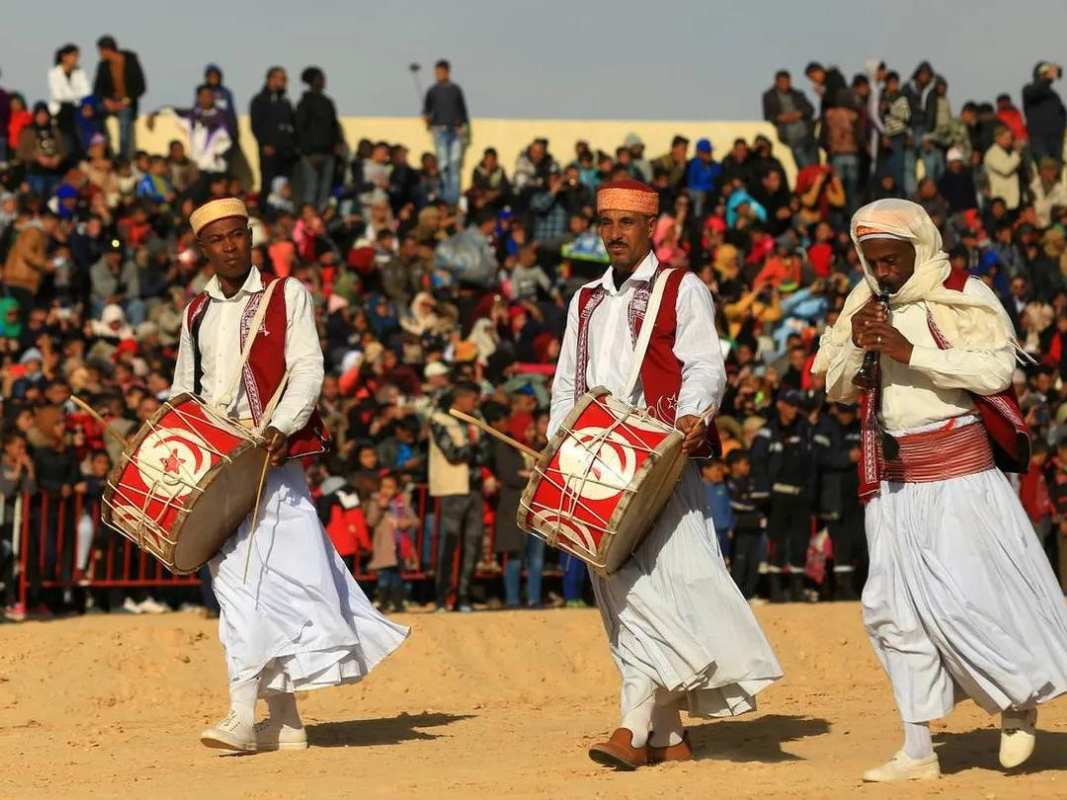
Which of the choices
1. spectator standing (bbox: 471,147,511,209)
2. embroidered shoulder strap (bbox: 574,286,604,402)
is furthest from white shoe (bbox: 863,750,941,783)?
spectator standing (bbox: 471,147,511,209)

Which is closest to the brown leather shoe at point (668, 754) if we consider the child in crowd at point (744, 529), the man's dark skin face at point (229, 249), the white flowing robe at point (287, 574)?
the white flowing robe at point (287, 574)

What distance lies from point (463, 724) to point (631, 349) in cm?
271

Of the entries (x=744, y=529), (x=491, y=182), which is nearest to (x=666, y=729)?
(x=744, y=529)

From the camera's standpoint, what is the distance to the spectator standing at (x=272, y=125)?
22.8 metres

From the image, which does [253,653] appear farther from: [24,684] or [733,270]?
[733,270]

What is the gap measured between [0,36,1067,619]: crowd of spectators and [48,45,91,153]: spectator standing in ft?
0.09

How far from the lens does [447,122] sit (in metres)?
24.2

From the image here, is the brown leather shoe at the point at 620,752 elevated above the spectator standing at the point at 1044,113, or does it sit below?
below

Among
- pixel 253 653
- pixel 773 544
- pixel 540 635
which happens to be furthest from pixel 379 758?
pixel 773 544

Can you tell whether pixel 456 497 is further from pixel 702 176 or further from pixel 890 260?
pixel 702 176

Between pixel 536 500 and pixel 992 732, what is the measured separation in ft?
9.02

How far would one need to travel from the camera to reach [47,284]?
66.6 ft

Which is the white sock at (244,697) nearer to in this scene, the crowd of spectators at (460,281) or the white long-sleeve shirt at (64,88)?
the crowd of spectators at (460,281)

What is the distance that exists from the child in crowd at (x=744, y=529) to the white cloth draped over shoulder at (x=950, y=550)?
25.0 ft
